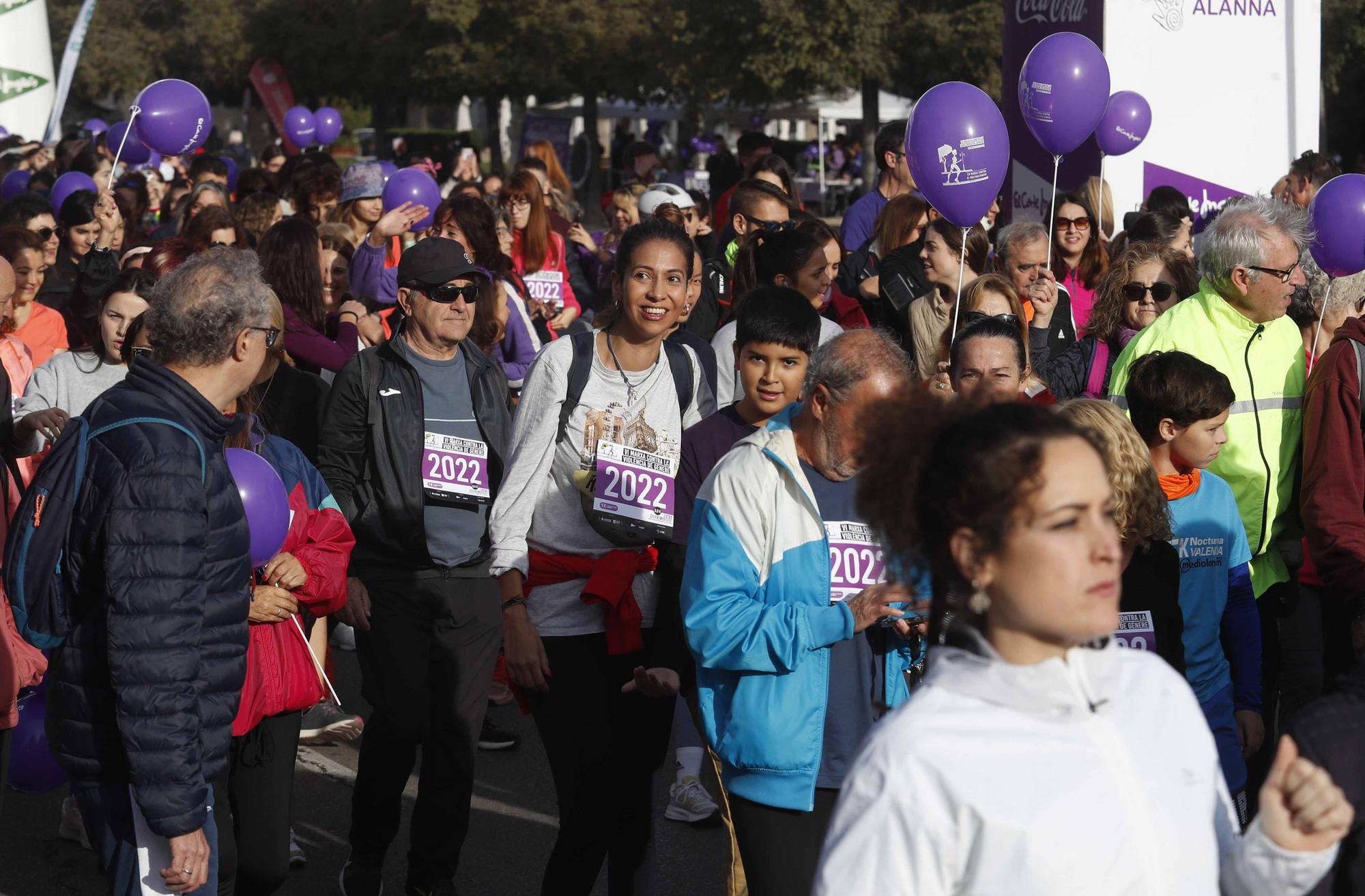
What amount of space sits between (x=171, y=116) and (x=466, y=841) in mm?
7408

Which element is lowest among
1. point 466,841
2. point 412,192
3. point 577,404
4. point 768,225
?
point 466,841

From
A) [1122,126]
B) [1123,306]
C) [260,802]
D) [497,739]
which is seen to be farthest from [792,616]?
[1122,126]

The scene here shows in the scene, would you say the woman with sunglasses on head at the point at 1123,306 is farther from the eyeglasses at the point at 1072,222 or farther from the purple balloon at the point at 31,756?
the purple balloon at the point at 31,756

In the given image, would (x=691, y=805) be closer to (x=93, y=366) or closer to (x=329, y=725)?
(x=329, y=725)

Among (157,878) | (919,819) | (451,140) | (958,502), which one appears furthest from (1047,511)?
(451,140)

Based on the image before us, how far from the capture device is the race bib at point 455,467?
4.96 m

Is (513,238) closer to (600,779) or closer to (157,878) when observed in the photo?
(600,779)

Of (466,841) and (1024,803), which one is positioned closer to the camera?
(1024,803)

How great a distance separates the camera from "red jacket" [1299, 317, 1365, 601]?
15.5 ft

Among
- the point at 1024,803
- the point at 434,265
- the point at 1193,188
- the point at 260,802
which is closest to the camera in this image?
the point at 1024,803

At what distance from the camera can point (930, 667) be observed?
2.14 metres

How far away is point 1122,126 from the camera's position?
9828 millimetres

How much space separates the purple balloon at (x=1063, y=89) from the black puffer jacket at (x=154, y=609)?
5.50m

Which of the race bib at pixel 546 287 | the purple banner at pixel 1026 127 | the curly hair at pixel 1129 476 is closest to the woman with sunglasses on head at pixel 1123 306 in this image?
the curly hair at pixel 1129 476
